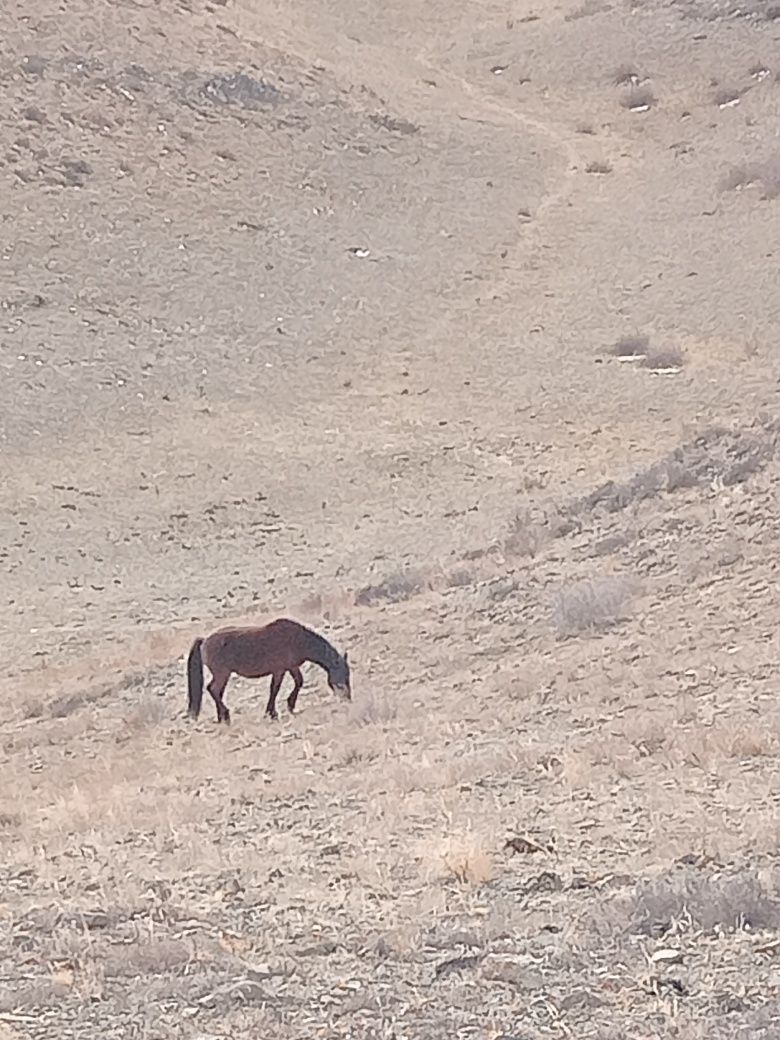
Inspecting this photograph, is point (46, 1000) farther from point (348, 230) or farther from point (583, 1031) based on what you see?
point (348, 230)

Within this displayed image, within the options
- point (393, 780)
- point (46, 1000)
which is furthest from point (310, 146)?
point (46, 1000)

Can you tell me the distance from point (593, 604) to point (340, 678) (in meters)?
2.34

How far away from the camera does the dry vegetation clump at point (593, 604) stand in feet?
49.4

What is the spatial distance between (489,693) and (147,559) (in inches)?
460

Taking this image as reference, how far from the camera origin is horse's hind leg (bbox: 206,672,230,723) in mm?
14844

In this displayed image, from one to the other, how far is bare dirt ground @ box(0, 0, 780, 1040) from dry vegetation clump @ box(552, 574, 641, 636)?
0.15 ft

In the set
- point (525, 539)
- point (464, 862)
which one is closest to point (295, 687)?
point (525, 539)

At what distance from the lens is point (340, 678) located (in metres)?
14.7

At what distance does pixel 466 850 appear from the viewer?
27.9 feet

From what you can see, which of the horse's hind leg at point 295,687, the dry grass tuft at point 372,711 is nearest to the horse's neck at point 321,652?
the horse's hind leg at point 295,687

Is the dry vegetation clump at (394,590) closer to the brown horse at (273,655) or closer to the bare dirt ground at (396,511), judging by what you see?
the bare dirt ground at (396,511)

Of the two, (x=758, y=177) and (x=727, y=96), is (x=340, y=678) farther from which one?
(x=727, y=96)

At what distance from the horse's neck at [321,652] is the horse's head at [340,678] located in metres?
0.04

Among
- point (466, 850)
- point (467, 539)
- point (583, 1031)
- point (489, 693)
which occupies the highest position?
point (467, 539)
